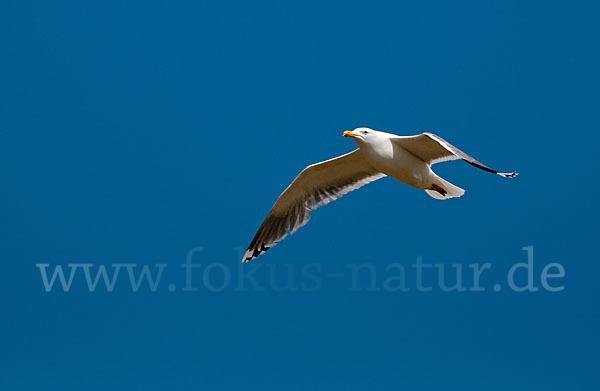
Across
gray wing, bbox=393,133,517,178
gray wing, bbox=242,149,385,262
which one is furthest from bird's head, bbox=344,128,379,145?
gray wing, bbox=242,149,385,262

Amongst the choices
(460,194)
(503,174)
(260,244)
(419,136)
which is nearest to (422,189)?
(460,194)

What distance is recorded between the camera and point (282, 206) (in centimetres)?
739

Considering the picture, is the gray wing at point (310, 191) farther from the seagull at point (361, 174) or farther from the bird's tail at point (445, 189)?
the bird's tail at point (445, 189)

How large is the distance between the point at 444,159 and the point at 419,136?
416 millimetres

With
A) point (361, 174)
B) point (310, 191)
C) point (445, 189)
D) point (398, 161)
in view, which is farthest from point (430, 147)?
point (310, 191)

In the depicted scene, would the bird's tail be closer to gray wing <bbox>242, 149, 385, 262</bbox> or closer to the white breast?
the white breast

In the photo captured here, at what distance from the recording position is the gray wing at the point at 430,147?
5.87 m

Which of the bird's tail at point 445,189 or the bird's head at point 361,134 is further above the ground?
the bird's head at point 361,134

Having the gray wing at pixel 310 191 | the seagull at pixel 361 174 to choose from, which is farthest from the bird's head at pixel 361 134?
the gray wing at pixel 310 191

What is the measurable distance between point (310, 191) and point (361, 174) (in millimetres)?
458

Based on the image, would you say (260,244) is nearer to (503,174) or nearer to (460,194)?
(460,194)

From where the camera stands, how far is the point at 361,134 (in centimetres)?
634

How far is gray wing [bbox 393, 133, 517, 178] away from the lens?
19.3ft

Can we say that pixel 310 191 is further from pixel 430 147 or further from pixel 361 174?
pixel 430 147
